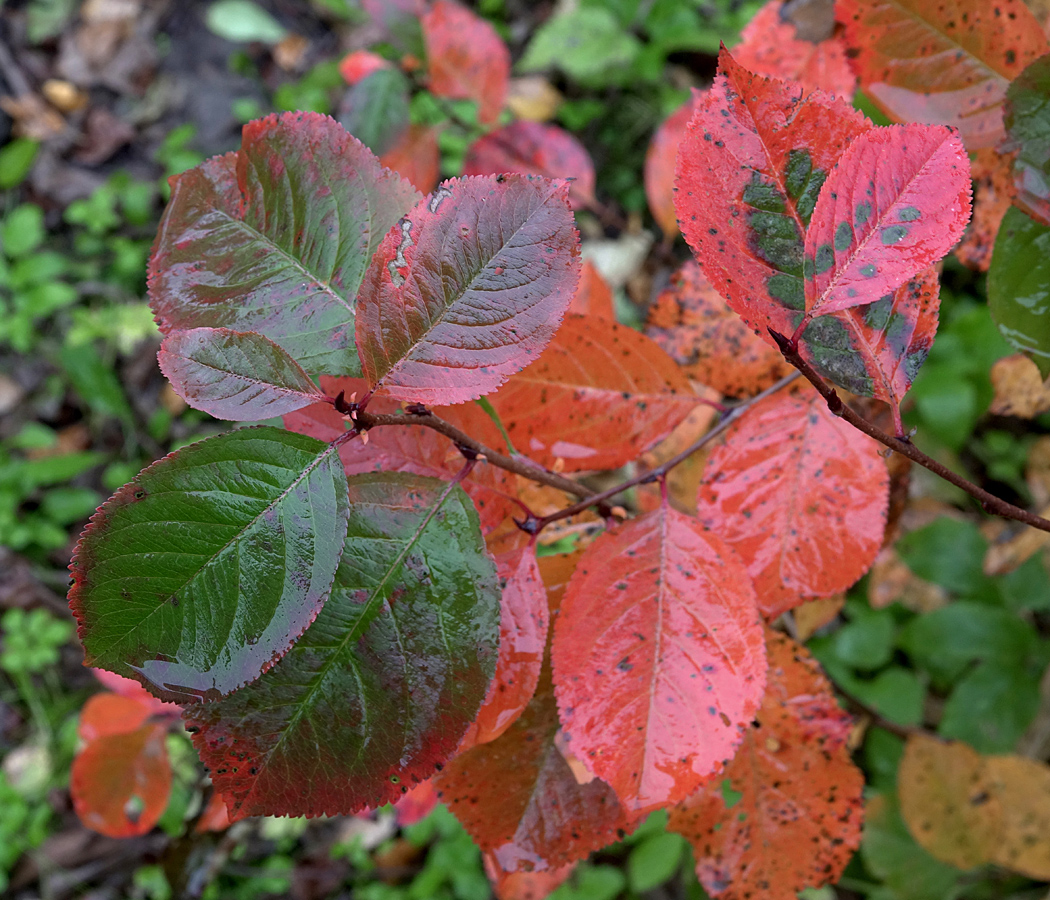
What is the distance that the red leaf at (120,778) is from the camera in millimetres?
1149

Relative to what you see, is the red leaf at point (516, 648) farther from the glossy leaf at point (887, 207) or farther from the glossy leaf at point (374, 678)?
the glossy leaf at point (887, 207)

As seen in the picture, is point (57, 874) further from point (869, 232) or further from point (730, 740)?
point (869, 232)

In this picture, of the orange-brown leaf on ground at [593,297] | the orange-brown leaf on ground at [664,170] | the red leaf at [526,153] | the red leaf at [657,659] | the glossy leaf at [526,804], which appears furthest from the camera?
the red leaf at [526,153]

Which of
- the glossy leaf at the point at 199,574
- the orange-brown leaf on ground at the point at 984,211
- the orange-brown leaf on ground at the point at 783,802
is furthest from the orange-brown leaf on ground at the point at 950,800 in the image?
the glossy leaf at the point at 199,574

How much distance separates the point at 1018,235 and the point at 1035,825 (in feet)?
3.67

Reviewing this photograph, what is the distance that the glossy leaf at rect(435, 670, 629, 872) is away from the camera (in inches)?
27.1

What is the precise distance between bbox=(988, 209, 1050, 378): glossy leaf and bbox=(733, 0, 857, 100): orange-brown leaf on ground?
0.96 ft

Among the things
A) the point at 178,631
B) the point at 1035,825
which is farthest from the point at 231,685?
the point at 1035,825

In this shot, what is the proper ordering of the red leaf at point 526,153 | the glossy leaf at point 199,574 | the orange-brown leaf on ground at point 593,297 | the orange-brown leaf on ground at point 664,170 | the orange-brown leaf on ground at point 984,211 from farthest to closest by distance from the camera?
the red leaf at point 526,153, the orange-brown leaf on ground at point 664,170, the orange-brown leaf on ground at point 593,297, the orange-brown leaf on ground at point 984,211, the glossy leaf at point 199,574

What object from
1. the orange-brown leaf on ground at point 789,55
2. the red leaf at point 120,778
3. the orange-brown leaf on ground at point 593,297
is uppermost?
the orange-brown leaf on ground at point 789,55

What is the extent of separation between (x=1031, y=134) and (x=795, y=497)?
0.39 m

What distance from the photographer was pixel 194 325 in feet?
1.78

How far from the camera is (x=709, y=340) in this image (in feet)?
2.97

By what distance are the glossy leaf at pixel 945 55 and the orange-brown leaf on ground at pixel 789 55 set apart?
133 millimetres
